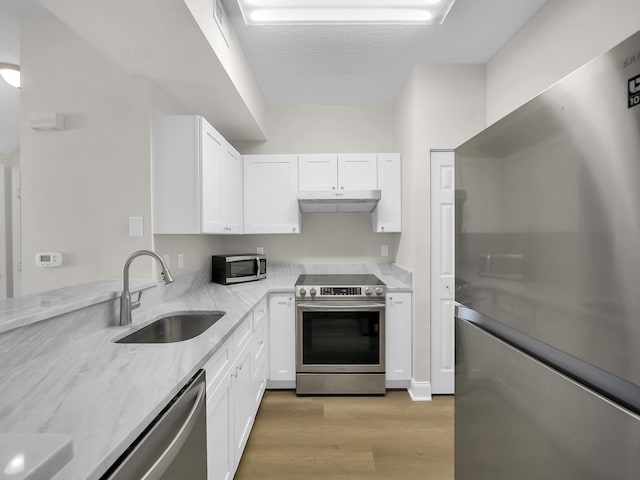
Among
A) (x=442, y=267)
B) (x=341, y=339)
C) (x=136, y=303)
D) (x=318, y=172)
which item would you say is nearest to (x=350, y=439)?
(x=341, y=339)

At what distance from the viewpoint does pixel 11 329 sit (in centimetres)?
116

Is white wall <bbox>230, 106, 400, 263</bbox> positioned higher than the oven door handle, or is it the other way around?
white wall <bbox>230, 106, 400, 263</bbox>

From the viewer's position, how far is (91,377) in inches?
41.9

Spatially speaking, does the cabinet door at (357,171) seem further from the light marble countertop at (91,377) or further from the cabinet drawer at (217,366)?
the cabinet drawer at (217,366)

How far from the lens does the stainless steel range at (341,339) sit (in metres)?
2.84

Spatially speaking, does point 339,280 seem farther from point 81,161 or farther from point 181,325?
point 81,161

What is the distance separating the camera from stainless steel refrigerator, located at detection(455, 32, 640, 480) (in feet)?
1.74

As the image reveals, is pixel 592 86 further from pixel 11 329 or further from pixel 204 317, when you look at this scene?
pixel 204 317

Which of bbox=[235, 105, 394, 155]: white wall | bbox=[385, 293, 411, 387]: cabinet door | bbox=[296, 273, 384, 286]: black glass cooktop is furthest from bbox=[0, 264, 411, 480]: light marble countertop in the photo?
bbox=[235, 105, 394, 155]: white wall

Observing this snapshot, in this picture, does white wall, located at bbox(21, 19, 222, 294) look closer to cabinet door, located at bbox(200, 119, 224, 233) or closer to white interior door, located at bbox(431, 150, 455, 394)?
cabinet door, located at bbox(200, 119, 224, 233)

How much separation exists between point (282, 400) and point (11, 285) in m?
2.20

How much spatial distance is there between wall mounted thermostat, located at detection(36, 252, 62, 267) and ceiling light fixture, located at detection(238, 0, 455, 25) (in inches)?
70.4

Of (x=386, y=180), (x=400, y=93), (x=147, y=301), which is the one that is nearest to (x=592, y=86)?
(x=147, y=301)

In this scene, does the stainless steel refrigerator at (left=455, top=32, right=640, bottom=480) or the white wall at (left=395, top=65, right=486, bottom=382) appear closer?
the stainless steel refrigerator at (left=455, top=32, right=640, bottom=480)
